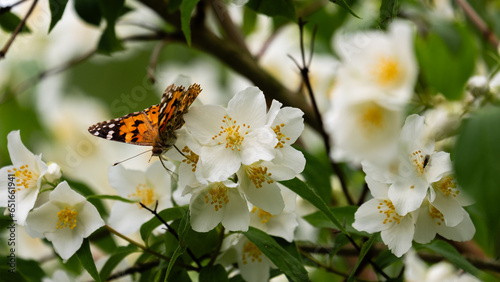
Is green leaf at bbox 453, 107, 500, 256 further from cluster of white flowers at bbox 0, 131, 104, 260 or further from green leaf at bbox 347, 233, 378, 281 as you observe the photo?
cluster of white flowers at bbox 0, 131, 104, 260

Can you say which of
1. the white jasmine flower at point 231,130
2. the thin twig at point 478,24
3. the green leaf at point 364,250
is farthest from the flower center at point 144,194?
the thin twig at point 478,24

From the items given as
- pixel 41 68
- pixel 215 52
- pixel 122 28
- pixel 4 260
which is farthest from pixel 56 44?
pixel 4 260

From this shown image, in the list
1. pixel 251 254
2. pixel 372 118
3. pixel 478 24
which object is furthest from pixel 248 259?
pixel 478 24

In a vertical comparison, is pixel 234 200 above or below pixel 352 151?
below

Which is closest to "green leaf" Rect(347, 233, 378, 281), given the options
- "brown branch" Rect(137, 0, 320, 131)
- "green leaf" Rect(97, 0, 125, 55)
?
"brown branch" Rect(137, 0, 320, 131)

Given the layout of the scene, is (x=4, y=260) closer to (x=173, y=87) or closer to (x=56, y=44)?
(x=173, y=87)

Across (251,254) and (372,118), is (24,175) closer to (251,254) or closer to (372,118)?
(251,254)
